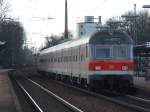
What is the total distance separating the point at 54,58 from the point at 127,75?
70.6 feet

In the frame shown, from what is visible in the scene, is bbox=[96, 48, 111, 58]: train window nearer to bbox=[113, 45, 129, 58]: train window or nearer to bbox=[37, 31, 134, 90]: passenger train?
bbox=[37, 31, 134, 90]: passenger train

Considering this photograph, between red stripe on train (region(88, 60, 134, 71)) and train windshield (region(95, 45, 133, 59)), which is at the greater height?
train windshield (region(95, 45, 133, 59))

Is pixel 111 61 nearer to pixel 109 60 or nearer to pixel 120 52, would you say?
pixel 109 60

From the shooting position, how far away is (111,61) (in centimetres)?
2861

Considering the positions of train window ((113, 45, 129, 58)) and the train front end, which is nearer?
the train front end

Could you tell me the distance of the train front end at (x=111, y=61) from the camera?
1120 inches

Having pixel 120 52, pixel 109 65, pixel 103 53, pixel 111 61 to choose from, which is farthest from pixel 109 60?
pixel 120 52

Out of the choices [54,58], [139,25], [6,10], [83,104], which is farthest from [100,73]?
[139,25]

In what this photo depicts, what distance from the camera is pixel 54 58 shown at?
4944cm

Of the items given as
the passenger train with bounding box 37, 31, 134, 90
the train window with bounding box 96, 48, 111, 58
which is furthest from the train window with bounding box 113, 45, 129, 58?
the train window with bounding box 96, 48, 111, 58

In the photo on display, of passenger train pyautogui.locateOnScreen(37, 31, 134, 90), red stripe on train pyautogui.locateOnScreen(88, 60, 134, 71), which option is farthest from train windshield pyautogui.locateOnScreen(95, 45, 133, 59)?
red stripe on train pyautogui.locateOnScreen(88, 60, 134, 71)

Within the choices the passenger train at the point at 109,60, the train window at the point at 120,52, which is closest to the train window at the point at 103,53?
the passenger train at the point at 109,60

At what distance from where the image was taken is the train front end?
93.4 ft

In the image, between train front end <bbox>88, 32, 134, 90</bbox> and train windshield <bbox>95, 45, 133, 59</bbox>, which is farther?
train windshield <bbox>95, 45, 133, 59</bbox>
